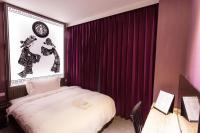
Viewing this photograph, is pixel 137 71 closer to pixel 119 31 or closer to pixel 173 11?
pixel 119 31

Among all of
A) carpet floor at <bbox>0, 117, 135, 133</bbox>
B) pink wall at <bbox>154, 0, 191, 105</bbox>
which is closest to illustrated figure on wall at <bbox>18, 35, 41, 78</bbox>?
carpet floor at <bbox>0, 117, 135, 133</bbox>

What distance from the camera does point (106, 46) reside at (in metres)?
3.19

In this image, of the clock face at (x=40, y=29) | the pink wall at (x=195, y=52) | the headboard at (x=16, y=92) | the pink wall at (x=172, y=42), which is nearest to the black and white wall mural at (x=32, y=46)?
the clock face at (x=40, y=29)

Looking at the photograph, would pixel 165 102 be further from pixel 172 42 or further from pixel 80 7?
pixel 80 7

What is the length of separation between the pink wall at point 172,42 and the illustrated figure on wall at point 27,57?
2.78 meters

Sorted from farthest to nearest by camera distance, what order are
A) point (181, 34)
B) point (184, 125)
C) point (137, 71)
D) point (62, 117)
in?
point (137, 71), point (181, 34), point (62, 117), point (184, 125)

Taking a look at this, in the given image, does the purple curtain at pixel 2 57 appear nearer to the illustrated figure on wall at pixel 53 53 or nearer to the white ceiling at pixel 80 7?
the white ceiling at pixel 80 7

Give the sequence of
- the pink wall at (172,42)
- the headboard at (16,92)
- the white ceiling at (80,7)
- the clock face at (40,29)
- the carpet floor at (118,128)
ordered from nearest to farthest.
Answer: the pink wall at (172,42) < the carpet floor at (118,128) < the white ceiling at (80,7) < the headboard at (16,92) < the clock face at (40,29)

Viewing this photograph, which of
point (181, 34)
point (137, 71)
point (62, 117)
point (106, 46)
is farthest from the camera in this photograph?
point (106, 46)

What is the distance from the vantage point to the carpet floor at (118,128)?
2.43 m

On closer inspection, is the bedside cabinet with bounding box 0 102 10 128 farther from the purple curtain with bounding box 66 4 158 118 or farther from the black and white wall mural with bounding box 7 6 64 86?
the purple curtain with bounding box 66 4 158 118

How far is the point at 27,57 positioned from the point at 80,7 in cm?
168

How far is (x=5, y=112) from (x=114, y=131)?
210cm

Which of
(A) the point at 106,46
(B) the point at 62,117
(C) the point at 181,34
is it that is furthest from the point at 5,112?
(C) the point at 181,34
